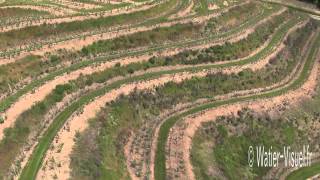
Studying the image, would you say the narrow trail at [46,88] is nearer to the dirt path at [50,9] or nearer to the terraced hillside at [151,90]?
the terraced hillside at [151,90]

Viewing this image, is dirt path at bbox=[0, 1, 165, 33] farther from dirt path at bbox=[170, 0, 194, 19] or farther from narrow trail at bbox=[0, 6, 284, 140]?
narrow trail at bbox=[0, 6, 284, 140]

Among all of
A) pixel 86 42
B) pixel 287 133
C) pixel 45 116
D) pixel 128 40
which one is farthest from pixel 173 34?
pixel 45 116

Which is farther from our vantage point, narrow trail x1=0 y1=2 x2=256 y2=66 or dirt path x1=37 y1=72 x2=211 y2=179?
narrow trail x1=0 y1=2 x2=256 y2=66

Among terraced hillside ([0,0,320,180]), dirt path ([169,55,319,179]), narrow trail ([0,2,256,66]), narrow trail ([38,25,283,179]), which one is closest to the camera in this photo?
narrow trail ([38,25,283,179])

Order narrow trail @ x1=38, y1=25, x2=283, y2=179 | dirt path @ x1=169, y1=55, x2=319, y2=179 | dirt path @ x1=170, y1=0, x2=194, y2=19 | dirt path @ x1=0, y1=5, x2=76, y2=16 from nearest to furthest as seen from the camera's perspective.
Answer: narrow trail @ x1=38, y1=25, x2=283, y2=179 < dirt path @ x1=169, y1=55, x2=319, y2=179 < dirt path @ x1=0, y1=5, x2=76, y2=16 < dirt path @ x1=170, y1=0, x2=194, y2=19

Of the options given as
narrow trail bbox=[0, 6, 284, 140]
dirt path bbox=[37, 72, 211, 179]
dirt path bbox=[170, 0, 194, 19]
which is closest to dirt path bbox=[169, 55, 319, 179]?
dirt path bbox=[37, 72, 211, 179]

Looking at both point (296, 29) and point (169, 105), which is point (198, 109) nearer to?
point (169, 105)

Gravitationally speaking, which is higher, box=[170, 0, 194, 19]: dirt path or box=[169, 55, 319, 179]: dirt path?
box=[170, 0, 194, 19]: dirt path
